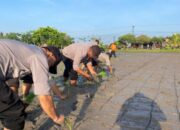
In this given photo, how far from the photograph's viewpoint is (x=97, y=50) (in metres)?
7.09

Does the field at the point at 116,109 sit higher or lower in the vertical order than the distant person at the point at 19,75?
lower

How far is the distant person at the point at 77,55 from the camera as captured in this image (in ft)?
23.5

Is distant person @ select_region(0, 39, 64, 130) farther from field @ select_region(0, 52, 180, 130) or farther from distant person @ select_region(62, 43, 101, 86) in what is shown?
distant person @ select_region(62, 43, 101, 86)

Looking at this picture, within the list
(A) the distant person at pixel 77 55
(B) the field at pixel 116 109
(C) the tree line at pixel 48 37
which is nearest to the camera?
(B) the field at pixel 116 109

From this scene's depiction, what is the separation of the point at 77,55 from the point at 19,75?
3.76m

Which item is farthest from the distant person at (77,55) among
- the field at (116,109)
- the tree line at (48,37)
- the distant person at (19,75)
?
the tree line at (48,37)

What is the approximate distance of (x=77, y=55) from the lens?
7.53 metres

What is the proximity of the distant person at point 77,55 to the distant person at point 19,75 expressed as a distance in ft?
10.8

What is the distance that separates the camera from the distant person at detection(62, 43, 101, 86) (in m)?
7.16

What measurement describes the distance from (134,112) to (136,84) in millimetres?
3887

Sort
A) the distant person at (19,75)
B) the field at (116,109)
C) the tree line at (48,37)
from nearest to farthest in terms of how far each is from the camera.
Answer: the distant person at (19,75)
the field at (116,109)
the tree line at (48,37)

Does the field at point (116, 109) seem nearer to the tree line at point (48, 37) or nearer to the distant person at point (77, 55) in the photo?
the distant person at point (77, 55)

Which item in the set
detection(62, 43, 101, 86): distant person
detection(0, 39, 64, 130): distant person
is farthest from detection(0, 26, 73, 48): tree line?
detection(0, 39, 64, 130): distant person

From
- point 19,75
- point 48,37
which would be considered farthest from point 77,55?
point 48,37
